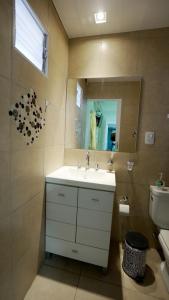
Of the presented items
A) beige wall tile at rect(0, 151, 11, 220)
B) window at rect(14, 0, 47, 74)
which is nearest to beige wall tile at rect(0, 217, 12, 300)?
beige wall tile at rect(0, 151, 11, 220)

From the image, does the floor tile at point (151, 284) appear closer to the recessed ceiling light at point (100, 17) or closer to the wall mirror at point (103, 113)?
the wall mirror at point (103, 113)

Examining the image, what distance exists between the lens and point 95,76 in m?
1.89

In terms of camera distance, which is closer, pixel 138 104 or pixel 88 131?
pixel 138 104

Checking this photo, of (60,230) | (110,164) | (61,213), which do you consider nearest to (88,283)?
(60,230)

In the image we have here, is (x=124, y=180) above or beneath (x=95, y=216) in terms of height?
above

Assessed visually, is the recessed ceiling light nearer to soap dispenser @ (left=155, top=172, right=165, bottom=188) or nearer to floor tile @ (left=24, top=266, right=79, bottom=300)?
soap dispenser @ (left=155, top=172, right=165, bottom=188)

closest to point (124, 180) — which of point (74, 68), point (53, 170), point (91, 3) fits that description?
point (53, 170)

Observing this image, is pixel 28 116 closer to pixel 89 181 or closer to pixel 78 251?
pixel 89 181

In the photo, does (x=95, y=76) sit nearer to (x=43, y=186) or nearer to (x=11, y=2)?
(x=11, y=2)

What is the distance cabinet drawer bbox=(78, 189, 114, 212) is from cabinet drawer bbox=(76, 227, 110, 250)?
23cm

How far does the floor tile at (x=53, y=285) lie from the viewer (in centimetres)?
130

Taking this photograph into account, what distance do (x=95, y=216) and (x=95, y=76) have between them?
154 cm

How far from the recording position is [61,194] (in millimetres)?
1495

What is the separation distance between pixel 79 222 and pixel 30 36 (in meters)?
1.60
